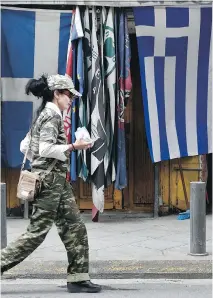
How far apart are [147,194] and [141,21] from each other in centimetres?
275

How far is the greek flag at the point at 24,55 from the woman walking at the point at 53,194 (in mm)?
3326

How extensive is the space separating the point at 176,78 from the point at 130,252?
2915 millimetres

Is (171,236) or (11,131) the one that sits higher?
(11,131)

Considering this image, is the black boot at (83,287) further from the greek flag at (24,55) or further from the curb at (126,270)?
the greek flag at (24,55)

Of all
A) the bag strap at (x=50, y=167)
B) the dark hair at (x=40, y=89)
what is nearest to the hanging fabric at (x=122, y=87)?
the dark hair at (x=40, y=89)

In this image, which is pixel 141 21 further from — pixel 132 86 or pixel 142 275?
pixel 142 275

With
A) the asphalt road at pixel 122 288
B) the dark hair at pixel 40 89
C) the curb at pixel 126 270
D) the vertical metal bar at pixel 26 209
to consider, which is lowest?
the asphalt road at pixel 122 288

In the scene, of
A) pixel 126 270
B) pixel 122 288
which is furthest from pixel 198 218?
pixel 122 288

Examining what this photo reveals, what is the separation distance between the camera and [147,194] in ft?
29.4

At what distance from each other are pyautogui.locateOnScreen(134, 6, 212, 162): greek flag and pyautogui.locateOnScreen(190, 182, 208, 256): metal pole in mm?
2098

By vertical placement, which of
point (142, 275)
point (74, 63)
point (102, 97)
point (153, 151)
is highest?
point (74, 63)

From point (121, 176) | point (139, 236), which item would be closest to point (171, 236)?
point (139, 236)

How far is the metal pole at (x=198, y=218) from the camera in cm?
611

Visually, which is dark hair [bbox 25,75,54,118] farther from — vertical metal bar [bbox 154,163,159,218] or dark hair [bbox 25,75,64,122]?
vertical metal bar [bbox 154,163,159,218]
